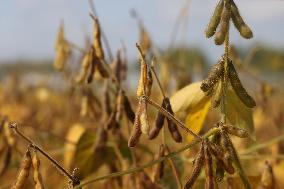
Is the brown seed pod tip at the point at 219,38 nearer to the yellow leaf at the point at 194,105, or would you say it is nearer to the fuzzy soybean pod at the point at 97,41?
the yellow leaf at the point at 194,105

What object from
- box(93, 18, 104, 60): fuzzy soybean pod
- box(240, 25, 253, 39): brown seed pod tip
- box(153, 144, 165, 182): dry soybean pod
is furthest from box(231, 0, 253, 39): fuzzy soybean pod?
box(93, 18, 104, 60): fuzzy soybean pod

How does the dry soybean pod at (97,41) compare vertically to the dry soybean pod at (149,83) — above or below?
above

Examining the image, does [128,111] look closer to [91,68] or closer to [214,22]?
[91,68]

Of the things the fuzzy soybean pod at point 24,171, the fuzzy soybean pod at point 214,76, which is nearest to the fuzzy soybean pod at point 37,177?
the fuzzy soybean pod at point 24,171

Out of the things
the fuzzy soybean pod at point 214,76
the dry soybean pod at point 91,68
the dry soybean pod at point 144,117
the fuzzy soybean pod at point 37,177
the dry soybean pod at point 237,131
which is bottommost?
the dry soybean pod at point 237,131

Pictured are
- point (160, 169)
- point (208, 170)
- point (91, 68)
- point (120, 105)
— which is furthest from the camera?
point (91, 68)

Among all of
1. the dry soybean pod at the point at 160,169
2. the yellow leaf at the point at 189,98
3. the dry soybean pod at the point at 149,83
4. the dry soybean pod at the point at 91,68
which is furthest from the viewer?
the dry soybean pod at the point at 91,68

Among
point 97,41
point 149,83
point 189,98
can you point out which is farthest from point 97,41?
point 149,83
